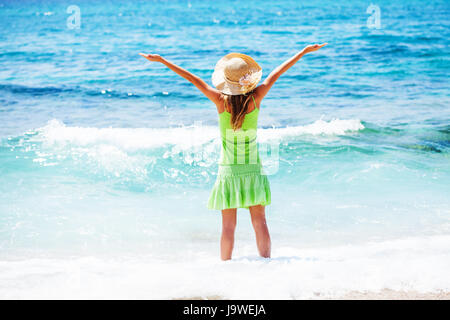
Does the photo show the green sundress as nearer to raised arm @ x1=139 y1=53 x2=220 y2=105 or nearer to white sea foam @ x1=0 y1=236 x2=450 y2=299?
raised arm @ x1=139 y1=53 x2=220 y2=105

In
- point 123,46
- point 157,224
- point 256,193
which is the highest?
point 123,46

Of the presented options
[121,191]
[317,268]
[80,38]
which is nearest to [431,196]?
[317,268]

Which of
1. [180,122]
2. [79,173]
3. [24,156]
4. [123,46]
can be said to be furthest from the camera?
[123,46]

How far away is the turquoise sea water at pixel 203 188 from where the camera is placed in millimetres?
3199

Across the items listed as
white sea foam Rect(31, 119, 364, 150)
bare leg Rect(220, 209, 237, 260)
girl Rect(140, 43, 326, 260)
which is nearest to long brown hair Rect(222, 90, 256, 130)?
girl Rect(140, 43, 326, 260)

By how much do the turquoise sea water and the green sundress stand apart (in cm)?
42

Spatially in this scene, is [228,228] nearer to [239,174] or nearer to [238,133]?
[239,174]

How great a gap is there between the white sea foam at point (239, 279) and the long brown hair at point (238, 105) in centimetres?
96

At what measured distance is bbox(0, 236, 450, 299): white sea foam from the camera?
→ 2.93 metres

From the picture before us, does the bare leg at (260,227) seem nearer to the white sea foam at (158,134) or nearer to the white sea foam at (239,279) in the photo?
the white sea foam at (239,279)

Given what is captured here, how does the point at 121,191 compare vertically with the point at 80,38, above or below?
below
